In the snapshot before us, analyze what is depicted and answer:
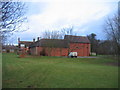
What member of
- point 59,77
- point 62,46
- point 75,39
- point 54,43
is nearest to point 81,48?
point 75,39

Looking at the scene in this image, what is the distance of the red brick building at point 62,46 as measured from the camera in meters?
42.1

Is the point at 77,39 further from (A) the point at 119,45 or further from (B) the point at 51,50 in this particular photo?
(A) the point at 119,45

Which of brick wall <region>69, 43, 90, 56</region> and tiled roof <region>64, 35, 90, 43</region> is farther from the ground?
tiled roof <region>64, 35, 90, 43</region>

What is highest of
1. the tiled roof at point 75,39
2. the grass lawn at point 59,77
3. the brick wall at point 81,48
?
the tiled roof at point 75,39

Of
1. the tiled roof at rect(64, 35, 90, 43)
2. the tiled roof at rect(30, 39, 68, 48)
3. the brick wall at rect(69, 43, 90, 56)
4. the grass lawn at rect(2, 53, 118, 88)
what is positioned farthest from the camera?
the brick wall at rect(69, 43, 90, 56)

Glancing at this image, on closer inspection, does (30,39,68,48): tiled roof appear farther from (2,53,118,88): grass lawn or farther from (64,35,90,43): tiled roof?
(2,53,118,88): grass lawn

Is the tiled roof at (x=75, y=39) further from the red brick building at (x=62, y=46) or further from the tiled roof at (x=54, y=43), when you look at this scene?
the tiled roof at (x=54, y=43)

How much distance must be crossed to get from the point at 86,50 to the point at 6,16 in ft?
146

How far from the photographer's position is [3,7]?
8.07 meters

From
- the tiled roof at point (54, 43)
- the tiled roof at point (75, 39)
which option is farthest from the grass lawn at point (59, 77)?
the tiled roof at point (75, 39)

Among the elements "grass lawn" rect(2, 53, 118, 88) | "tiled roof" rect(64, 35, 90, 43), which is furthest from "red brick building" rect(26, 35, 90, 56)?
"grass lawn" rect(2, 53, 118, 88)

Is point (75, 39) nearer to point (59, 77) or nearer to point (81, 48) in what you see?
point (81, 48)

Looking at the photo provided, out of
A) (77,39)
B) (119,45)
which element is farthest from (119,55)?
(77,39)

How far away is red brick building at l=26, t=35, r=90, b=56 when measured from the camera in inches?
1658
